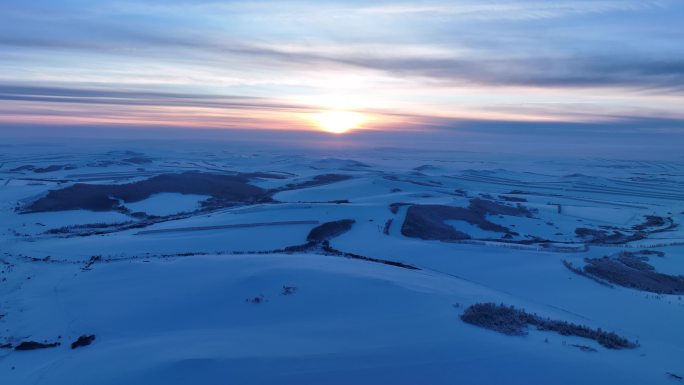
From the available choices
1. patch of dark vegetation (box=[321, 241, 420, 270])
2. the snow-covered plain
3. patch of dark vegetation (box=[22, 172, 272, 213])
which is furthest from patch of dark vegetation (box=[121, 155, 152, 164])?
patch of dark vegetation (box=[321, 241, 420, 270])

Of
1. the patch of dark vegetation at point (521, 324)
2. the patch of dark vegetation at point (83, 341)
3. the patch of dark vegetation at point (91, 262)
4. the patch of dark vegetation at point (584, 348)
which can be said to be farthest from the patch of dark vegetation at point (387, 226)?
the patch of dark vegetation at point (83, 341)

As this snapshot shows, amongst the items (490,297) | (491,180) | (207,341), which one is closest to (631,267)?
(490,297)

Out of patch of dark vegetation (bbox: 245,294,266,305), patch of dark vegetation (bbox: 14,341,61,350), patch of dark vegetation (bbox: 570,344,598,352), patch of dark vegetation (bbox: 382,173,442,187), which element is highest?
patch of dark vegetation (bbox: 570,344,598,352)

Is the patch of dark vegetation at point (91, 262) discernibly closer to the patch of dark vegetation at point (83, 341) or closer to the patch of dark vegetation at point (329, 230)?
the patch of dark vegetation at point (83, 341)

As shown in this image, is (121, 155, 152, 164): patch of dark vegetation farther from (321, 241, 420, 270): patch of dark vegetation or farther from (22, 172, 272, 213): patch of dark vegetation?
(321, 241, 420, 270): patch of dark vegetation

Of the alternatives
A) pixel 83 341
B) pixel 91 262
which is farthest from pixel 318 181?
pixel 83 341

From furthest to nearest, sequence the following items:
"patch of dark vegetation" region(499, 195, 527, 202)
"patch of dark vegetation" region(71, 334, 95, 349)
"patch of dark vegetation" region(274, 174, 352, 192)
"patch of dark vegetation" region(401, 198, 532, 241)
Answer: "patch of dark vegetation" region(274, 174, 352, 192), "patch of dark vegetation" region(499, 195, 527, 202), "patch of dark vegetation" region(401, 198, 532, 241), "patch of dark vegetation" region(71, 334, 95, 349)

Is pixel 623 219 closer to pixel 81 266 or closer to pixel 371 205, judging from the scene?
pixel 371 205
